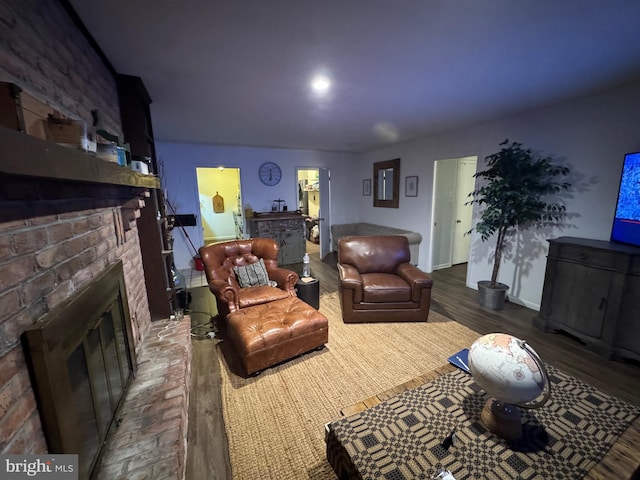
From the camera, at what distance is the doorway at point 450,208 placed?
4.44 metres

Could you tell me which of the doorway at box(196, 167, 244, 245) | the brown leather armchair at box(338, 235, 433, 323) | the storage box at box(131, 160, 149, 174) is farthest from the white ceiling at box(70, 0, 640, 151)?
the doorway at box(196, 167, 244, 245)

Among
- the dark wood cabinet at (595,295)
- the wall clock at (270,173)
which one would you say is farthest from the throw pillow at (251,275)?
the dark wood cabinet at (595,295)

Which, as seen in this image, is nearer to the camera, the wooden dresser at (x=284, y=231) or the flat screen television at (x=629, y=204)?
the flat screen television at (x=629, y=204)

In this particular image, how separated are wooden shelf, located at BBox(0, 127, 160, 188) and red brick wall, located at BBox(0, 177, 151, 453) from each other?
0.60 ft

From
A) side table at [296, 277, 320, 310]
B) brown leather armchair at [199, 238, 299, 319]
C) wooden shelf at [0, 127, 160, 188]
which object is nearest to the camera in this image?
wooden shelf at [0, 127, 160, 188]

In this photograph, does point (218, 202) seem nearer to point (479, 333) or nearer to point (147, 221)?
point (147, 221)

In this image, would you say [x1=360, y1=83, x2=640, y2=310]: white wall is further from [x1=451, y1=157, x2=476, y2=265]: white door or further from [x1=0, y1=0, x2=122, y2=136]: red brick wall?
[x1=0, y1=0, x2=122, y2=136]: red brick wall

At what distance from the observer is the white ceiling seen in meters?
1.32

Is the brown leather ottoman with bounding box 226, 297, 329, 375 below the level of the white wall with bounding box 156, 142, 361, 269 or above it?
below

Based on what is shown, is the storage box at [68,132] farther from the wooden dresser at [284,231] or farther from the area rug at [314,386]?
the wooden dresser at [284,231]

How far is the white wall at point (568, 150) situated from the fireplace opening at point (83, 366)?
4074 millimetres

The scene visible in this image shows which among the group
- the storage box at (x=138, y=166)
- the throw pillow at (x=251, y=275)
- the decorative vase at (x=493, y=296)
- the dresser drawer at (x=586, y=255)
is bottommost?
the decorative vase at (x=493, y=296)

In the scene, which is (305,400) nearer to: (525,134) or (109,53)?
(109,53)

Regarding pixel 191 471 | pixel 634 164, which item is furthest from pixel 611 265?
pixel 191 471
